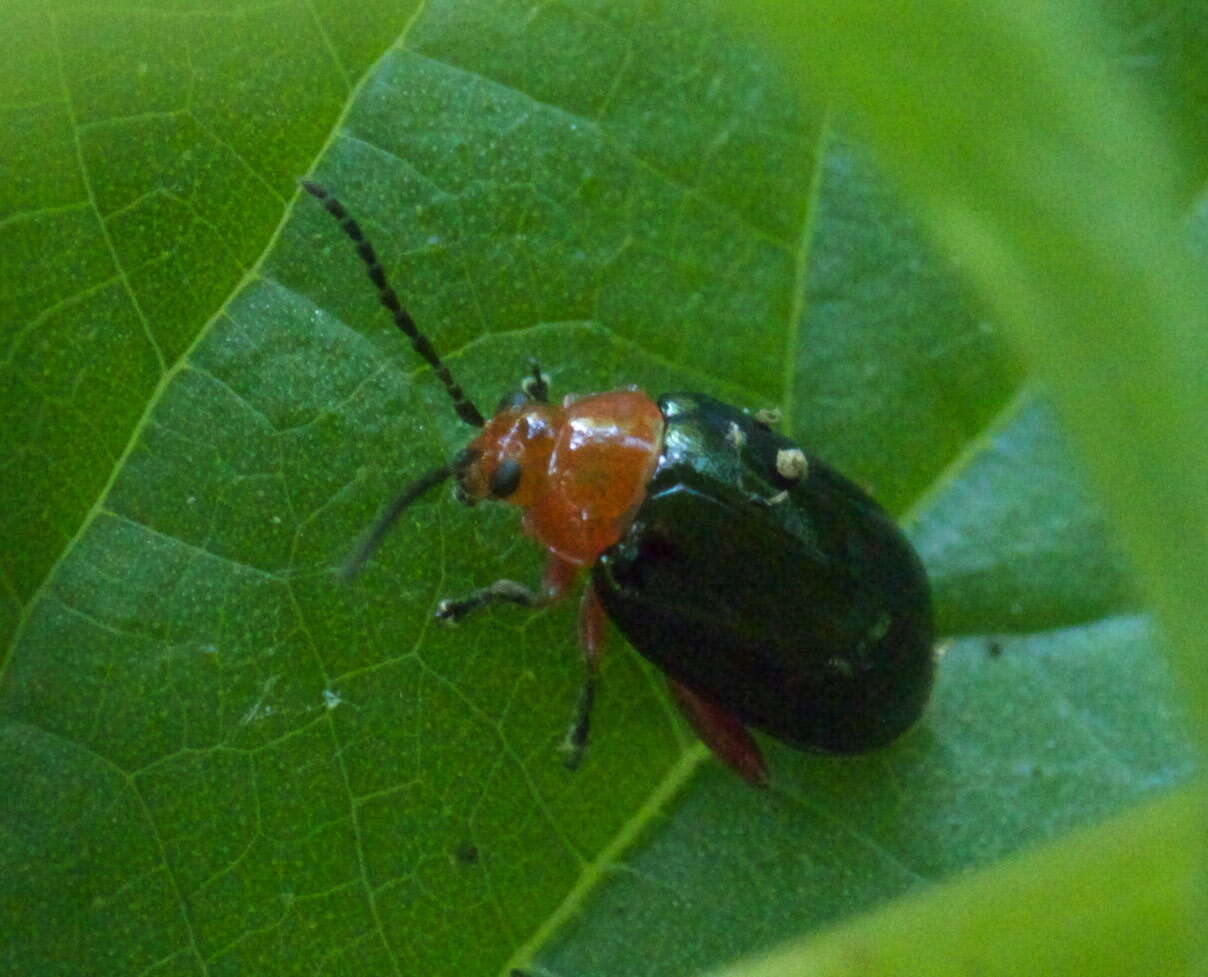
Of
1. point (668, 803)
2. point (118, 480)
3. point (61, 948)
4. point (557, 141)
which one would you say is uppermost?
point (557, 141)

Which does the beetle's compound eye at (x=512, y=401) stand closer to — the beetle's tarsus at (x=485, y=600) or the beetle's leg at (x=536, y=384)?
the beetle's leg at (x=536, y=384)

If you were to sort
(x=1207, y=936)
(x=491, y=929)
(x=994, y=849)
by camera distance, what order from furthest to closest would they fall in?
1. (x=994, y=849)
2. (x=491, y=929)
3. (x=1207, y=936)

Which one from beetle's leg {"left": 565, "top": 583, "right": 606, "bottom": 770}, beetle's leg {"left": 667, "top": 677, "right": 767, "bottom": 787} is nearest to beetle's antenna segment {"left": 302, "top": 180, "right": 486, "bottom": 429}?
beetle's leg {"left": 565, "top": 583, "right": 606, "bottom": 770}

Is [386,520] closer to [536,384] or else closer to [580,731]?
[536,384]

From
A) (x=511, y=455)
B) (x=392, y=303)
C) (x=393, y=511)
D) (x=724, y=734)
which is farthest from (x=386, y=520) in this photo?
(x=724, y=734)

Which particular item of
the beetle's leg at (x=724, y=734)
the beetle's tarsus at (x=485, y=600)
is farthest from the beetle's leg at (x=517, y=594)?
the beetle's leg at (x=724, y=734)

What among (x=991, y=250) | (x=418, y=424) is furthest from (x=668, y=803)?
(x=991, y=250)

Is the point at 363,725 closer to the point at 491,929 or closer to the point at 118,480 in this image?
the point at 491,929

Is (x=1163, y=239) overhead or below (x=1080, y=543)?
overhead
